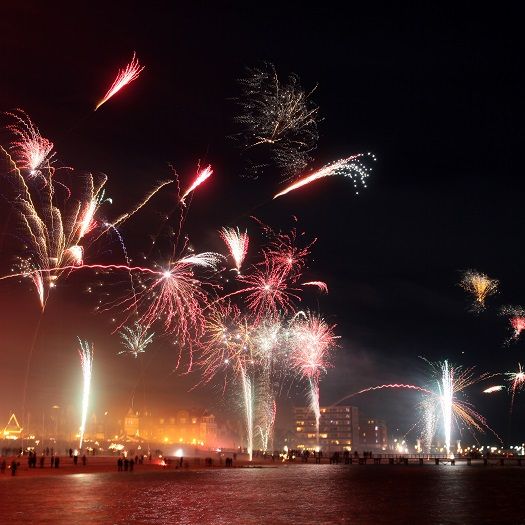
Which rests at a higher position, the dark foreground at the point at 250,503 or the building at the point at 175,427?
the building at the point at 175,427

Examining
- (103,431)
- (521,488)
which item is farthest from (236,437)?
(521,488)

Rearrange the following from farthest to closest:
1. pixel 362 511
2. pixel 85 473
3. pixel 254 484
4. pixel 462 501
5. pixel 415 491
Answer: pixel 85 473 → pixel 254 484 → pixel 415 491 → pixel 462 501 → pixel 362 511

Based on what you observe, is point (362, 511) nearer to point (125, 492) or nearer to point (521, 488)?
point (125, 492)

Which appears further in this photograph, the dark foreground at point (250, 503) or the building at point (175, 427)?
the building at point (175, 427)

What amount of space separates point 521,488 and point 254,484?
13.5 meters

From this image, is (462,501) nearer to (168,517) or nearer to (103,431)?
(168,517)

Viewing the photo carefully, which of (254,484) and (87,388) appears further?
(87,388)

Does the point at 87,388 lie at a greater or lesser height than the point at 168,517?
greater

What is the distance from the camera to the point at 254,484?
33.2m

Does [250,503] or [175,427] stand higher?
[175,427]

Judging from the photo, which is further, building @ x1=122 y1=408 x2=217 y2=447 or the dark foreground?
building @ x1=122 y1=408 x2=217 y2=447

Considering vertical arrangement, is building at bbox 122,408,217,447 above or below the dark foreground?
above

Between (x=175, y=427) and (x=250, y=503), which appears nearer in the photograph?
(x=250, y=503)

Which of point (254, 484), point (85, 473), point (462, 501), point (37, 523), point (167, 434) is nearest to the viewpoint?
point (37, 523)
